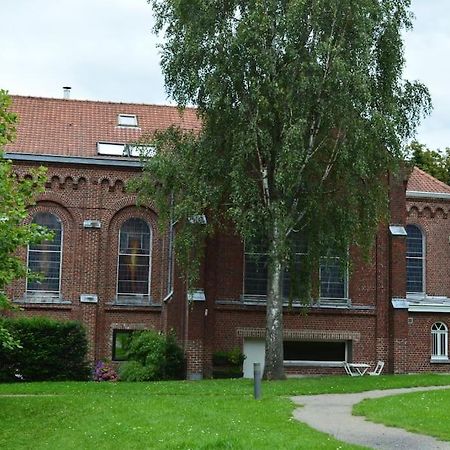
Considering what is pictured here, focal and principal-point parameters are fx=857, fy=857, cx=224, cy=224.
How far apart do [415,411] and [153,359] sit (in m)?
13.4

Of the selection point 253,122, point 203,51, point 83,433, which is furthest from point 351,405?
point 203,51

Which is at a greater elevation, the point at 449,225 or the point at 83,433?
the point at 449,225

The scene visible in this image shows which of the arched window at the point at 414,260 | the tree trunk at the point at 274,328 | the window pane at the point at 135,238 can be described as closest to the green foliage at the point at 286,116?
the tree trunk at the point at 274,328

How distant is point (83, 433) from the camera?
16438 mm

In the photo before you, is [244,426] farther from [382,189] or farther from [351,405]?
[382,189]

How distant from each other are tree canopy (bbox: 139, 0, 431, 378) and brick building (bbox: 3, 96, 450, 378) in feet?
15.4

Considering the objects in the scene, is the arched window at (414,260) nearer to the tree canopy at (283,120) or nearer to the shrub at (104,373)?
the tree canopy at (283,120)

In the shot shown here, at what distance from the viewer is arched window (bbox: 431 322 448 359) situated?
3528cm

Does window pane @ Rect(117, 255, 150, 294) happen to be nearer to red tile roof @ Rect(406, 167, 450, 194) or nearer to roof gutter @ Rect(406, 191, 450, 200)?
roof gutter @ Rect(406, 191, 450, 200)

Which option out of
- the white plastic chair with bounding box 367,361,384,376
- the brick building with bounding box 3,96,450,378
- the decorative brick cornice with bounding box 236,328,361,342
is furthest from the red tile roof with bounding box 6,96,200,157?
the white plastic chair with bounding box 367,361,384,376

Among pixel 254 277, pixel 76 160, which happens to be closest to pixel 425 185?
pixel 254 277

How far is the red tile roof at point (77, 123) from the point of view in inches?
1371

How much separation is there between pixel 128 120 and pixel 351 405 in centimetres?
2176

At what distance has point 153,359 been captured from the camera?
29.1 m
